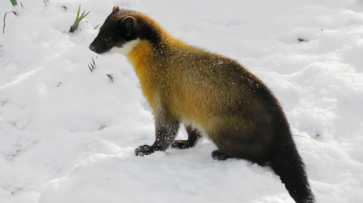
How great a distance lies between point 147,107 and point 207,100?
5.51 ft

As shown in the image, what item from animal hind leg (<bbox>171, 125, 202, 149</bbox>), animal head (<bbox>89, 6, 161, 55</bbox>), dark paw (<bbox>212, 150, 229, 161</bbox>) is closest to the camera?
dark paw (<bbox>212, 150, 229, 161</bbox>)

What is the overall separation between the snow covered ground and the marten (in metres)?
0.21

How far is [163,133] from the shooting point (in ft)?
12.5

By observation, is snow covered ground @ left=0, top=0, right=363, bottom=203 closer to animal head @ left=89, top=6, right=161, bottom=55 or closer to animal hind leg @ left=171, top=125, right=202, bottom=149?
animal hind leg @ left=171, top=125, right=202, bottom=149

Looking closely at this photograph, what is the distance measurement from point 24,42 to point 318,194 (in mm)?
5108

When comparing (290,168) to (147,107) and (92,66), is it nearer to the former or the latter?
(147,107)

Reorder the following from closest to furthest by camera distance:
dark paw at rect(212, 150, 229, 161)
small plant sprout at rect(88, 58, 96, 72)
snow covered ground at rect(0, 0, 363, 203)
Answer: snow covered ground at rect(0, 0, 363, 203)
dark paw at rect(212, 150, 229, 161)
small plant sprout at rect(88, 58, 96, 72)

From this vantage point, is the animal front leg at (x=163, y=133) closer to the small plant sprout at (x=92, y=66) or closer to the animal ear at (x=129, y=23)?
the animal ear at (x=129, y=23)

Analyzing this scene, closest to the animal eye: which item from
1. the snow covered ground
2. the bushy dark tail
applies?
the snow covered ground

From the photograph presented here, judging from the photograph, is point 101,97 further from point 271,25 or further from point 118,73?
point 271,25

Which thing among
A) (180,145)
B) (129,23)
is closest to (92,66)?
(129,23)

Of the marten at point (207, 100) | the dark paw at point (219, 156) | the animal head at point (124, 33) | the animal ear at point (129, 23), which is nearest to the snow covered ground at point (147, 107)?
the dark paw at point (219, 156)

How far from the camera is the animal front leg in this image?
378 centimetres

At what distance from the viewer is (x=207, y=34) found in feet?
21.5
